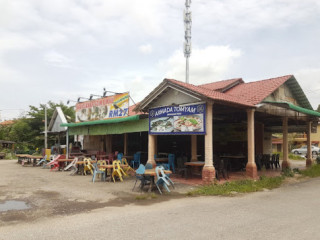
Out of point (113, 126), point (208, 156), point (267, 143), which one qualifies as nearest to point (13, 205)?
point (208, 156)

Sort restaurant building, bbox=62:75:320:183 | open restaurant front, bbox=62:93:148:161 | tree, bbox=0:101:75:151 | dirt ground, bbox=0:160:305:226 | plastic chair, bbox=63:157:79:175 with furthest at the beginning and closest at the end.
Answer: tree, bbox=0:101:75:151, open restaurant front, bbox=62:93:148:161, plastic chair, bbox=63:157:79:175, restaurant building, bbox=62:75:320:183, dirt ground, bbox=0:160:305:226

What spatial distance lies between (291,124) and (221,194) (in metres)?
11.6

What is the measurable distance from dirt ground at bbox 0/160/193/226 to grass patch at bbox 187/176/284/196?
0.64m

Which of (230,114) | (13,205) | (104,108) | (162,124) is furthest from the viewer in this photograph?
(104,108)

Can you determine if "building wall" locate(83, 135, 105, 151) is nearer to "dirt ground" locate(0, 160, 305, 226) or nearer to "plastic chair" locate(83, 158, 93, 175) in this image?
"plastic chair" locate(83, 158, 93, 175)

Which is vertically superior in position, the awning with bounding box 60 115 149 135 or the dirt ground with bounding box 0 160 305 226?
the awning with bounding box 60 115 149 135

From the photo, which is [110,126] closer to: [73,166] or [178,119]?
[73,166]

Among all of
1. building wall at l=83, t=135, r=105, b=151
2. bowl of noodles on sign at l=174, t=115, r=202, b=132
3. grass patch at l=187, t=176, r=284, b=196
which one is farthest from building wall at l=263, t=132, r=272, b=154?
building wall at l=83, t=135, r=105, b=151

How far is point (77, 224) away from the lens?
215 inches

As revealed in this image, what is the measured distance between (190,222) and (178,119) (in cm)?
566

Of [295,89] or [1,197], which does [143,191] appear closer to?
[1,197]

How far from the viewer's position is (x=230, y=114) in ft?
46.1

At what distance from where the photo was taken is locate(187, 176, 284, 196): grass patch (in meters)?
8.46

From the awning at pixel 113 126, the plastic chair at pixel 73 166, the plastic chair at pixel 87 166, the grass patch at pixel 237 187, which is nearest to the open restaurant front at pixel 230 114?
the grass patch at pixel 237 187
